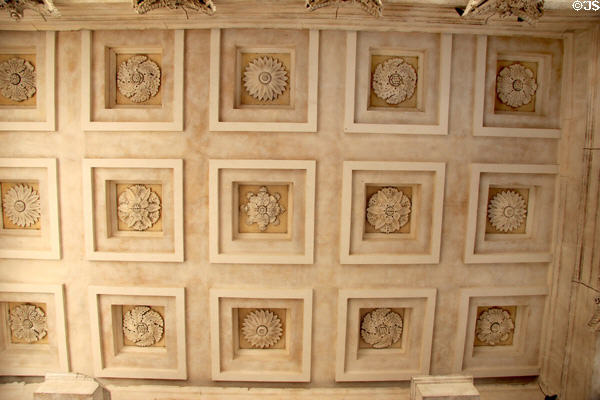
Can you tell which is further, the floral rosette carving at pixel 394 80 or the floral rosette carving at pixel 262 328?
the floral rosette carving at pixel 262 328

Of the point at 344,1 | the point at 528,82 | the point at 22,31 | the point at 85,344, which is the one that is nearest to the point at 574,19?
the point at 528,82

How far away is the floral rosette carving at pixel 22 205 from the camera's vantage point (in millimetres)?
4086

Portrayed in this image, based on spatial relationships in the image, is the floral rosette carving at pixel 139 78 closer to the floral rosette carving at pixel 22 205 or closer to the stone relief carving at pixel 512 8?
the floral rosette carving at pixel 22 205

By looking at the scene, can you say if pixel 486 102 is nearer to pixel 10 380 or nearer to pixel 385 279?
pixel 385 279

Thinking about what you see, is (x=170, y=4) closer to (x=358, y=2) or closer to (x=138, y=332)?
(x=358, y=2)

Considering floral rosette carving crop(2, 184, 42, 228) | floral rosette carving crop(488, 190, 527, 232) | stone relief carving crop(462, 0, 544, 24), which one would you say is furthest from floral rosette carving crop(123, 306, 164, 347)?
stone relief carving crop(462, 0, 544, 24)

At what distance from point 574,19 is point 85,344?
6186 mm

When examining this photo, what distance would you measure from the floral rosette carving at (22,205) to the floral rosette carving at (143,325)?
1.52m

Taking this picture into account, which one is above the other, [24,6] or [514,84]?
[24,6]

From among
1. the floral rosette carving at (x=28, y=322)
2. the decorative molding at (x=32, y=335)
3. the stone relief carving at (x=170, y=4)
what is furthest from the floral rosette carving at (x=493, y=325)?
the floral rosette carving at (x=28, y=322)

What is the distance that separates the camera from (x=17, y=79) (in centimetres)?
397

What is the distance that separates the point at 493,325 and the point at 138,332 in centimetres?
415

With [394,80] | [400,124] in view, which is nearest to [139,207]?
[400,124]

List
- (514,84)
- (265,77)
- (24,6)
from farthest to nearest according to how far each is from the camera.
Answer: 1. (514,84)
2. (265,77)
3. (24,6)
